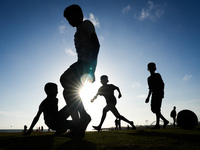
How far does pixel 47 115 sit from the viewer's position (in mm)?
4598

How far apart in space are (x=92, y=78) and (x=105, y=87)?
4243 mm

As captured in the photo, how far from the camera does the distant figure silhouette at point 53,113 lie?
4379 mm

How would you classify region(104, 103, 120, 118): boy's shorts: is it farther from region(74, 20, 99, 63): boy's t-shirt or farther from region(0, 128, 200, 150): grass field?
region(0, 128, 200, 150): grass field

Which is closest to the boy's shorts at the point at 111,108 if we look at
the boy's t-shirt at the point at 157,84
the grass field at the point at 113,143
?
the boy's t-shirt at the point at 157,84

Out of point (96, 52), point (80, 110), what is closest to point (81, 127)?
point (80, 110)

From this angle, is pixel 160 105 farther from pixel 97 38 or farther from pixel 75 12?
pixel 75 12

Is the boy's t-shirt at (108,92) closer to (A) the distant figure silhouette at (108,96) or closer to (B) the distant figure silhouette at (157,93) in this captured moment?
(A) the distant figure silhouette at (108,96)

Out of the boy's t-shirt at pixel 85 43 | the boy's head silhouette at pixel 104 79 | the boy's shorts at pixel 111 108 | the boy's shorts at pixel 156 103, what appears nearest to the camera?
the boy's t-shirt at pixel 85 43

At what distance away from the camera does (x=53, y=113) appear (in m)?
4.60

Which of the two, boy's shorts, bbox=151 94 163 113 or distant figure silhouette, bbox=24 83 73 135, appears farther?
boy's shorts, bbox=151 94 163 113

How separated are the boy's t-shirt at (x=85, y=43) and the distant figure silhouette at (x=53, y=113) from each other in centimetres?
164

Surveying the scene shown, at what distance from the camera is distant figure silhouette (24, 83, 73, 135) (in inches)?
172

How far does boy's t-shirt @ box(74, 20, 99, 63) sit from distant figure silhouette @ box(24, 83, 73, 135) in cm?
164

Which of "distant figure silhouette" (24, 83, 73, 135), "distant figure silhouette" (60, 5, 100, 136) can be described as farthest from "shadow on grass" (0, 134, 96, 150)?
"distant figure silhouette" (24, 83, 73, 135)
